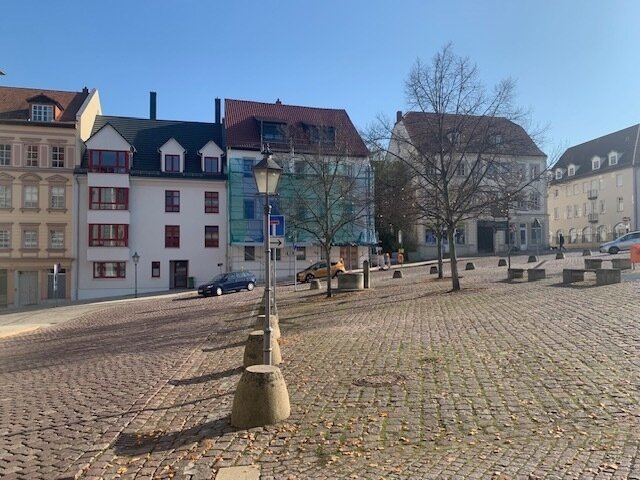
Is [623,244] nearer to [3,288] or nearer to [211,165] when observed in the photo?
[211,165]

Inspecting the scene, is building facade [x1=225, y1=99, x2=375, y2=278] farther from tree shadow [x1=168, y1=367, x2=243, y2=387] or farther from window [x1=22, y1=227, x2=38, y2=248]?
tree shadow [x1=168, y1=367, x2=243, y2=387]

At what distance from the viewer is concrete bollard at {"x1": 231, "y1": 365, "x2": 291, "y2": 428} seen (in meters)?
6.38

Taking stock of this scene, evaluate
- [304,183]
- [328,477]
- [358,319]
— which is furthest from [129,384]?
[304,183]

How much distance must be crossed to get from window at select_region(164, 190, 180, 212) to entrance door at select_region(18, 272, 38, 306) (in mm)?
11468

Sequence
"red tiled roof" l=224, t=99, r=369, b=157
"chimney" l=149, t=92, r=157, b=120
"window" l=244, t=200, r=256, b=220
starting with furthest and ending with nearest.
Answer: "chimney" l=149, t=92, r=157, b=120
"red tiled roof" l=224, t=99, r=369, b=157
"window" l=244, t=200, r=256, b=220

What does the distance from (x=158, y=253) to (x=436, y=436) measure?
41.7 metres

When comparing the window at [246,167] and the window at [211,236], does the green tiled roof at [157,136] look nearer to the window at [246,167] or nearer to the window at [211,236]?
the window at [246,167]

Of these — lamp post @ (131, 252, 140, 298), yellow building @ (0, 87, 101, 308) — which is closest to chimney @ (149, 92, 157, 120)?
yellow building @ (0, 87, 101, 308)

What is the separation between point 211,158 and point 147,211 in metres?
7.26

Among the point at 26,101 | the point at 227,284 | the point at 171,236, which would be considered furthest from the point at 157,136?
the point at 227,284

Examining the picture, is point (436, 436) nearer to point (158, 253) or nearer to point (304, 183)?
point (304, 183)

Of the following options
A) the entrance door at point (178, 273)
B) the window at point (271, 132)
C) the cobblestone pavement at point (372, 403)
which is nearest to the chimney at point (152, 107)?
the window at point (271, 132)

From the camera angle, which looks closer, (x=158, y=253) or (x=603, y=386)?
(x=603, y=386)

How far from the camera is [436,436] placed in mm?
5664
